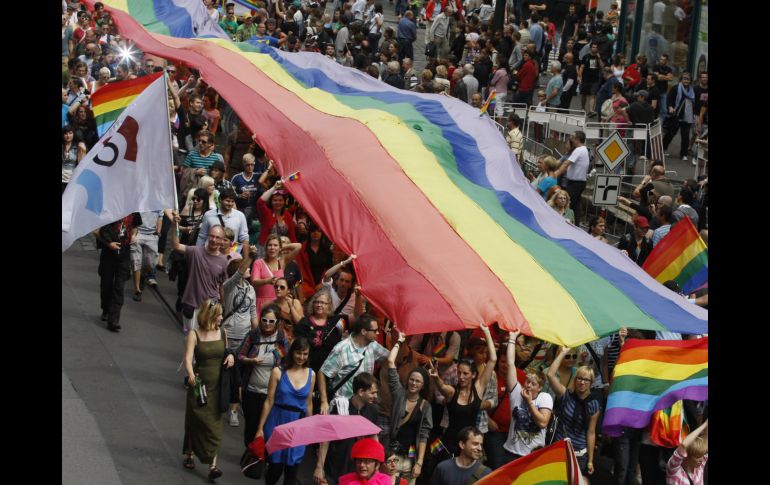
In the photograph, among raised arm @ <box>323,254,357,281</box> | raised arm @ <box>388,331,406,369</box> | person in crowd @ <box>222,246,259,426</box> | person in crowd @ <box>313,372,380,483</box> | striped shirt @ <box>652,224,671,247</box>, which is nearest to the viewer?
person in crowd @ <box>313,372,380,483</box>

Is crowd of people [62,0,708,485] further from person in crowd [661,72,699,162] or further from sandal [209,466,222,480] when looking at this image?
person in crowd [661,72,699,162]

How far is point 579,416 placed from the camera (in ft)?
36.8

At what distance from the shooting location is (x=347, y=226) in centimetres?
1311

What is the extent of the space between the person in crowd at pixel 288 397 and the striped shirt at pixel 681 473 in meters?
3.07

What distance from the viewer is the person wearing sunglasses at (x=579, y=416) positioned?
11.2 metres

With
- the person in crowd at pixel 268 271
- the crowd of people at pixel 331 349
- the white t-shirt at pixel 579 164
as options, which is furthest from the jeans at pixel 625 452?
the white t-shirt at pixel 579 164

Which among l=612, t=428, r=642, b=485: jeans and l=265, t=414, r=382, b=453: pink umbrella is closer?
l=265, t=414, r=382, b=453: pink umbrella

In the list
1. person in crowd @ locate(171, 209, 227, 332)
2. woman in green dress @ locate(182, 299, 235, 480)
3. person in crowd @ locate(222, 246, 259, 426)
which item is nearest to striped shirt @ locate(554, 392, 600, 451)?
woman in green dress @ locate(182, 299, 235, 480)

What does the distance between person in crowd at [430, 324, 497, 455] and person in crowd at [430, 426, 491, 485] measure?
38.3 inches

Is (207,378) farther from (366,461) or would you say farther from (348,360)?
(366,461)

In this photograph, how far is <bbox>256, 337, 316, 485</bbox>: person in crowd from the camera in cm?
1068

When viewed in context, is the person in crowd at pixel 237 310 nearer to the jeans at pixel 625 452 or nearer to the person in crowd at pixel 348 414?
the person in crowd at pixel 348 414
